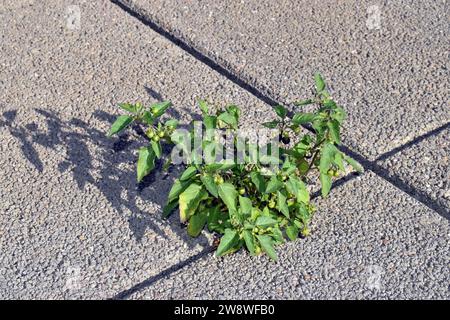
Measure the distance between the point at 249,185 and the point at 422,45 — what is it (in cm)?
153

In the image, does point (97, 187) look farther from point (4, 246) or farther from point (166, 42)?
point (166, 42)

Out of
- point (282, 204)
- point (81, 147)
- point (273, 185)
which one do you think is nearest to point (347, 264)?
point (282, 204)

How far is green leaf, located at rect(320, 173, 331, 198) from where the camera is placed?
324 centimetres

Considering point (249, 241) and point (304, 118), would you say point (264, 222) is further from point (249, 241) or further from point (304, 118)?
point (304, 118)

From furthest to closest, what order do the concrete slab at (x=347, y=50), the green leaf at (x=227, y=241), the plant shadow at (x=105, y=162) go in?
1. the concrete slab at (x=347, y=50)
2. the plant shadow at (x=105, y=162)
3. the green leaf at (x=227, y=241)

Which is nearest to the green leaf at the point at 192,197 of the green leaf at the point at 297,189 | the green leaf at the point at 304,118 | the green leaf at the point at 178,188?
the green leaf at the point at 178,188

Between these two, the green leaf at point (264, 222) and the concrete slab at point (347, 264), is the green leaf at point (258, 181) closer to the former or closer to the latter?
the green leaf at point (264, 222)

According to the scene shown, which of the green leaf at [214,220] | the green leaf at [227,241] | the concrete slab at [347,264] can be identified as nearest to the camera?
the green leaf at [227,241]

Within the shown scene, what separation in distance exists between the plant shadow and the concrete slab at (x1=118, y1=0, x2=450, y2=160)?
755 mm

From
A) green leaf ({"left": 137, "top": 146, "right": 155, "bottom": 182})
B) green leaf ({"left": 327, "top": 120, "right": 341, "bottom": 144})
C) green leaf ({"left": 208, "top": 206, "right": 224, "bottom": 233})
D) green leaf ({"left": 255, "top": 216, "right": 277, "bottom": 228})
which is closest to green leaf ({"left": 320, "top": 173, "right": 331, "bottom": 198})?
green leaf ({"left": 327, "top": 120, "right": 341, "bottom": 144})

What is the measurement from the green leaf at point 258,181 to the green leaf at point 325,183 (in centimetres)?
26

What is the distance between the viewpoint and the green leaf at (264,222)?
10.0 feet

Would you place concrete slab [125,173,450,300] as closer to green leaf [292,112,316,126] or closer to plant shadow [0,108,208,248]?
plant shadow [0,108,208,248]

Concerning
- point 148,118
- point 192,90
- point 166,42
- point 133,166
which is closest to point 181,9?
point 166,42
